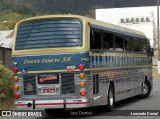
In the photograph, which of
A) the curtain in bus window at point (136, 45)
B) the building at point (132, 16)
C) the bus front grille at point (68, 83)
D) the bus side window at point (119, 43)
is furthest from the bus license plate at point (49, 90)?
the building at point (132, 16)

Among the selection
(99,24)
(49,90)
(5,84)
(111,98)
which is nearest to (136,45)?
(111,98)

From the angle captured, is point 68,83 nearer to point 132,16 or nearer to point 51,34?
point 51,34

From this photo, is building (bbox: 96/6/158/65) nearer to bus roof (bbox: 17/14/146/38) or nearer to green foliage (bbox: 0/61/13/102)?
green foliage (bbox: 0/61/13/102)

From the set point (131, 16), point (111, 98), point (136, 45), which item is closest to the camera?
point (111, 98)

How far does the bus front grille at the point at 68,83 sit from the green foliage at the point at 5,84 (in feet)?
18.1

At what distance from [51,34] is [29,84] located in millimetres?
1645

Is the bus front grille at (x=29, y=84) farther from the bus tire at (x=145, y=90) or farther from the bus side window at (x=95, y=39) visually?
the bus tire at (x=145, y=90)

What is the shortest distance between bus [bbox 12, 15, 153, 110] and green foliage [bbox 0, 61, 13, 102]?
14.8 feet

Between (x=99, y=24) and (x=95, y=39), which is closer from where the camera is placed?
(x=95, y=39)

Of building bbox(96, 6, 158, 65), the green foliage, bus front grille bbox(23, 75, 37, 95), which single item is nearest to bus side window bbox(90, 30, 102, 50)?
bus front grille bbox(23, 75, 37, 95)

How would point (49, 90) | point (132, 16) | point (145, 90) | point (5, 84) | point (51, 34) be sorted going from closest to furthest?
point (49, 90) < point (51, 34) < point (5, 84) < point (145, 90) < point (132, 16)

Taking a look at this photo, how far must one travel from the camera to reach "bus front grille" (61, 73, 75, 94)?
13125mm

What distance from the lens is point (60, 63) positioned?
522 inches

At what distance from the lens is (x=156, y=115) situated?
13.8m
